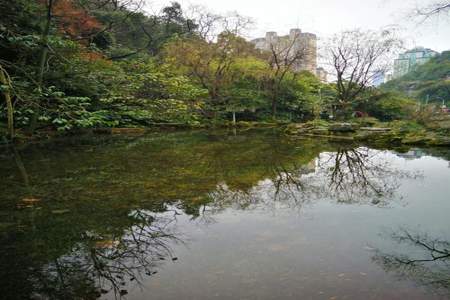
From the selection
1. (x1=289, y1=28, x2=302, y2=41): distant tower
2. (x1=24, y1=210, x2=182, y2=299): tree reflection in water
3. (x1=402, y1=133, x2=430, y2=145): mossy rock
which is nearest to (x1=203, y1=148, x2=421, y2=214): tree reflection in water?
(x1=24, y1=210, x2=182, y2=299): tree reflection in water

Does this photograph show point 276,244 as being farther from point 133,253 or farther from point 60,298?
point 60,298

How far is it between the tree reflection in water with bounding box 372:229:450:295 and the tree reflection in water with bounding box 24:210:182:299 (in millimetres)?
2390

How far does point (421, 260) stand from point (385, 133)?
13.4 meters

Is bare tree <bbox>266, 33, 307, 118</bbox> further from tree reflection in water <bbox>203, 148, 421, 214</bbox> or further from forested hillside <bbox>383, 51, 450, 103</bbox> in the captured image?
tree reflection in water <bbox>203, 148, 421, 214</bbox>

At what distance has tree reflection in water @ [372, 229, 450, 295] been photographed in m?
3.12

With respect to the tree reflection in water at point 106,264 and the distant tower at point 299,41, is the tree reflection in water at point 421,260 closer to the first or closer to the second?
the tree reflection in water at point 106,264

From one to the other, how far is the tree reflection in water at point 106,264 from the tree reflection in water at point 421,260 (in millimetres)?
2390

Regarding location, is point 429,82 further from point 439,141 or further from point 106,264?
point 106,264

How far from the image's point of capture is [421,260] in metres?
3.53

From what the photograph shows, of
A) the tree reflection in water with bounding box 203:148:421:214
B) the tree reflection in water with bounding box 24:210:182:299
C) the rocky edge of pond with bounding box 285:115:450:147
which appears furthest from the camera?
the rocky edge of pond with bounding box 285:115:450:147

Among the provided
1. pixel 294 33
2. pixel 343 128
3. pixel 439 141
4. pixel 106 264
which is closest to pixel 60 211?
pixel 106 264

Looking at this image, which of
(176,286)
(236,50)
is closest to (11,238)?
(176,286)

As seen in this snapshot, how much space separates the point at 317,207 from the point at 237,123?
2181 cm

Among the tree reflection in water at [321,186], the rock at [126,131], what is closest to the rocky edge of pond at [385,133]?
the tree reflection in water at [321,186]
